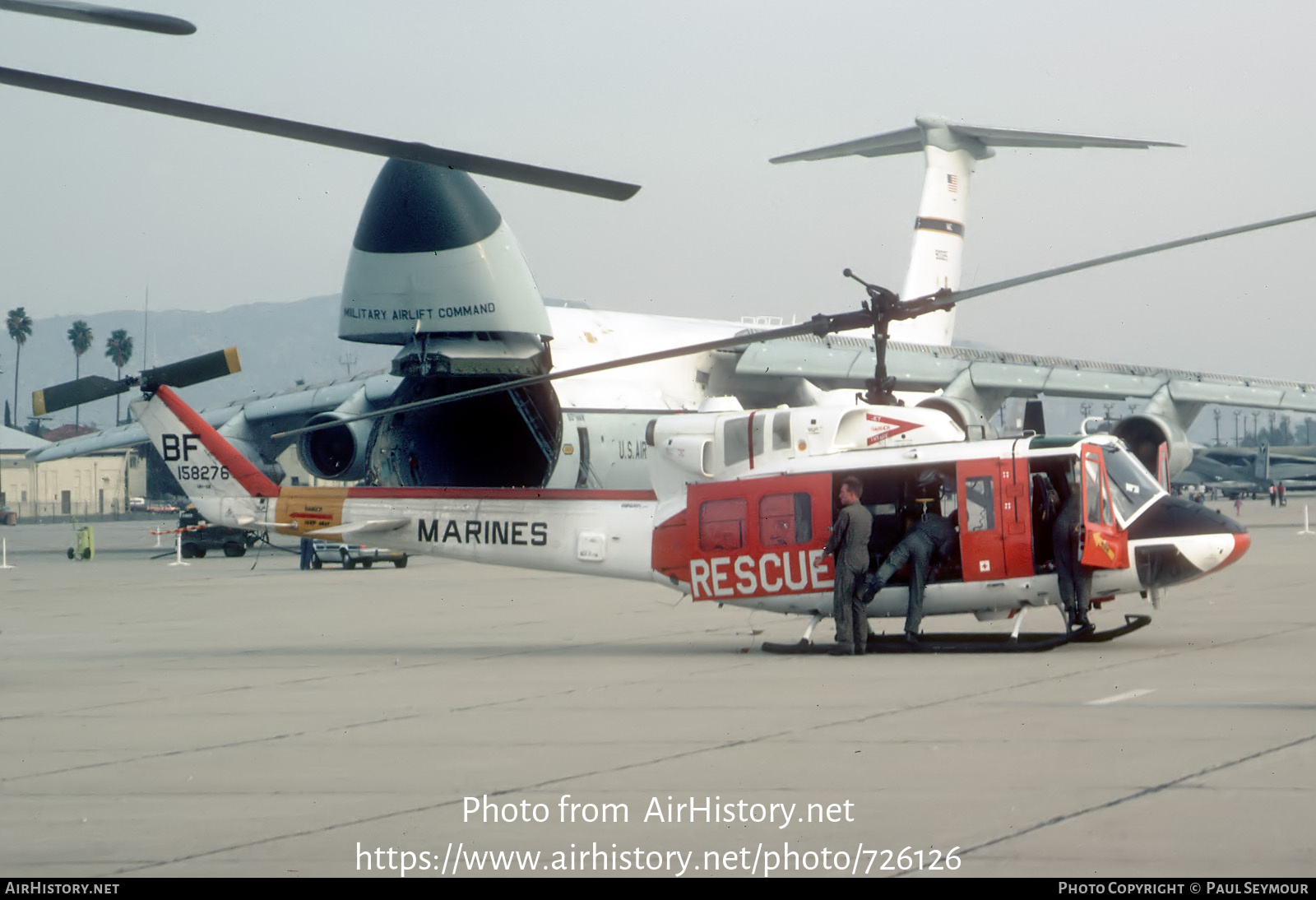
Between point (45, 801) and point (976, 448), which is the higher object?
point (976, 448)

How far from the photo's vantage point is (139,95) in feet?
16.9

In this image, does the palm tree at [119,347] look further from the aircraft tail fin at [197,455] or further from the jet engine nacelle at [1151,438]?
the aircraft tail fin at [197,455]

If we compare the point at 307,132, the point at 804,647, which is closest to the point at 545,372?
the point at 804,647

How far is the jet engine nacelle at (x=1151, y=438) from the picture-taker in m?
20.7

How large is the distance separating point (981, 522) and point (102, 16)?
8234 millimetres

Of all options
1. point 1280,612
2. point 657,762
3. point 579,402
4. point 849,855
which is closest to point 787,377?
point 579,402

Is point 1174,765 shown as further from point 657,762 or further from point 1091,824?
point 657,762

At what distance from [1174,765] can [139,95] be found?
5076 millimetres

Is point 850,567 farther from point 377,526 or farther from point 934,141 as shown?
point 934,141

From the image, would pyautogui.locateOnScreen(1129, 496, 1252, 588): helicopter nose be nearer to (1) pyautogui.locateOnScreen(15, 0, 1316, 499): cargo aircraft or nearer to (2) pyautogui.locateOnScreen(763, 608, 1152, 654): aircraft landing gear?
(2) pyautogui.locateOnScreen(763, 608, 1152, 654): aircraft landing gear

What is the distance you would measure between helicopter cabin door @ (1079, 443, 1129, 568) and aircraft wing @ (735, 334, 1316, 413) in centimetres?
1232

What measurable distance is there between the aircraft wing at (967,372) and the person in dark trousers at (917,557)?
40.3 ft

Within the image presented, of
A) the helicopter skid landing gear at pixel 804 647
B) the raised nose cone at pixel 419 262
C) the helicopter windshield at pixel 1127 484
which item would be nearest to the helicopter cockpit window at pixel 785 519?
the helicopter skid landing gear at pixel 804 647

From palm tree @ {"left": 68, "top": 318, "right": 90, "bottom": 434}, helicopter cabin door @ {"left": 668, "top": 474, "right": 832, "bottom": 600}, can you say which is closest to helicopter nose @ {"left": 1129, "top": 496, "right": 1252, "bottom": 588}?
helicopter cabin door @ {"left": 668, "top": 474, "right": 832, "bottom": 600}
